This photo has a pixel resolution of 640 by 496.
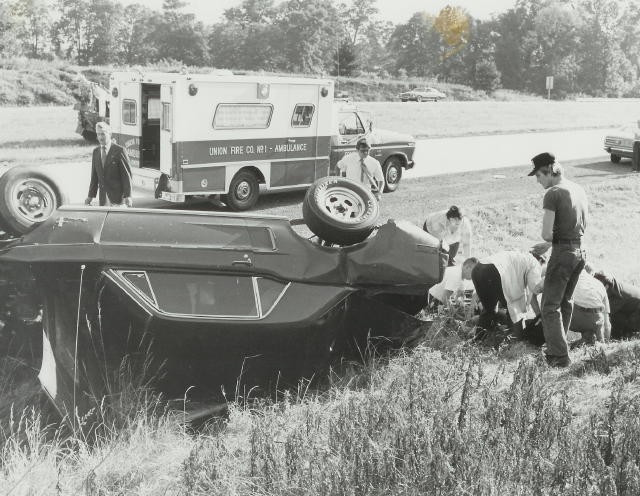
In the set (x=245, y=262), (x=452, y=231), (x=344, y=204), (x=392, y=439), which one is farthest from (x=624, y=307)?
(x=245, y=262)

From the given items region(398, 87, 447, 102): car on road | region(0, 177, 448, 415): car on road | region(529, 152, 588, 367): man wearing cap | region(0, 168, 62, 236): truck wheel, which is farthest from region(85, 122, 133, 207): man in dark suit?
region(398, 87, 447, 102): car on road

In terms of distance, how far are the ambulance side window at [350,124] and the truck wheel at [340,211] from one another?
8.19 m

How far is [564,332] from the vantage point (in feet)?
20.5

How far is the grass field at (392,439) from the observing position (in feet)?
13.0

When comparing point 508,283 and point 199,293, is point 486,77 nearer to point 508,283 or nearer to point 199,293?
point 508,283

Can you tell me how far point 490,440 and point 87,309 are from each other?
2.58 meters

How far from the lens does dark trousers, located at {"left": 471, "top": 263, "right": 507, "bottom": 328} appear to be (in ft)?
22.0

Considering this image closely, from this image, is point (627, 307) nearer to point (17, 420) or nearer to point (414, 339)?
point (414, 339)

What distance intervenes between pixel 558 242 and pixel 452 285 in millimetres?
1583

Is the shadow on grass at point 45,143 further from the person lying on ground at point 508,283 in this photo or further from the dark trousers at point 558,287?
the dark trousers at point 558,287

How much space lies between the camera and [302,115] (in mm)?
13672

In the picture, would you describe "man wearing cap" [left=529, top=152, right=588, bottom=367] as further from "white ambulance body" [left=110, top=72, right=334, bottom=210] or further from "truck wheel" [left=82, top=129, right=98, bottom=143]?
"truck wheel" [left=82, top=129, right=98, bottom=143]

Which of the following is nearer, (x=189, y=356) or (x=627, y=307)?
(x=189, y=356)

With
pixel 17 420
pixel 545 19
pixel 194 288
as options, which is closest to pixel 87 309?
pixel 194 288
